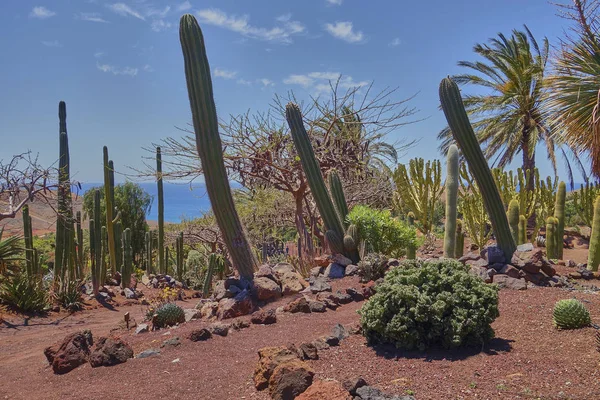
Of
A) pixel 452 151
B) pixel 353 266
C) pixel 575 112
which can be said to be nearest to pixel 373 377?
pixel 353 266

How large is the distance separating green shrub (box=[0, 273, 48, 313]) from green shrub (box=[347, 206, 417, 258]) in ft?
21.2

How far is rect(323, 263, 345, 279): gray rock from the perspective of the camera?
29.1 ft

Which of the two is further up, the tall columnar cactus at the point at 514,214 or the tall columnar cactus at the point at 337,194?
the tall columnar cactus at the point at 337,194

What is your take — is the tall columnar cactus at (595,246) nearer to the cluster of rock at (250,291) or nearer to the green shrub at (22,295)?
the cluster of rock at (250,291)

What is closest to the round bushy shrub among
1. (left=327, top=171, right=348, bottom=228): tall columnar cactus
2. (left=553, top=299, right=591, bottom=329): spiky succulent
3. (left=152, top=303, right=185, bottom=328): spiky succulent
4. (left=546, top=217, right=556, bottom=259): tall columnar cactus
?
(left=553, top=299, right=591, bottom=329): spiky succulent

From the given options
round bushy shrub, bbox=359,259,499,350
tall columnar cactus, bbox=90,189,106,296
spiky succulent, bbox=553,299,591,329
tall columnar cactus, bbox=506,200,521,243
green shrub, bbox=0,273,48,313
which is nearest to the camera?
round bushy shrub, bbox=359,259,499,350

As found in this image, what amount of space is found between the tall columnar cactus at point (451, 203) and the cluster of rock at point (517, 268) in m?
1.72

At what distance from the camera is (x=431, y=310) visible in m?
4.92

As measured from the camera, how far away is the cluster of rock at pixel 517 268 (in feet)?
24.7

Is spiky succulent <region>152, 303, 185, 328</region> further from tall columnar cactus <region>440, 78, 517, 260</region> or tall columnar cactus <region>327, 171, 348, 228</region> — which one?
tall columnar cactus <region>440, 78, 517, 260</region>

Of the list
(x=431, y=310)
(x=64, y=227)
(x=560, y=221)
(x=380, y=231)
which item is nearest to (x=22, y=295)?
(x=64, y=227)

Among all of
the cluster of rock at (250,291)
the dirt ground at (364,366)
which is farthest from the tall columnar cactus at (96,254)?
the dirt ground at (364,366)

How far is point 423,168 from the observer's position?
15.7 metres

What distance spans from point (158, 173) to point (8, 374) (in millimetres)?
6866
